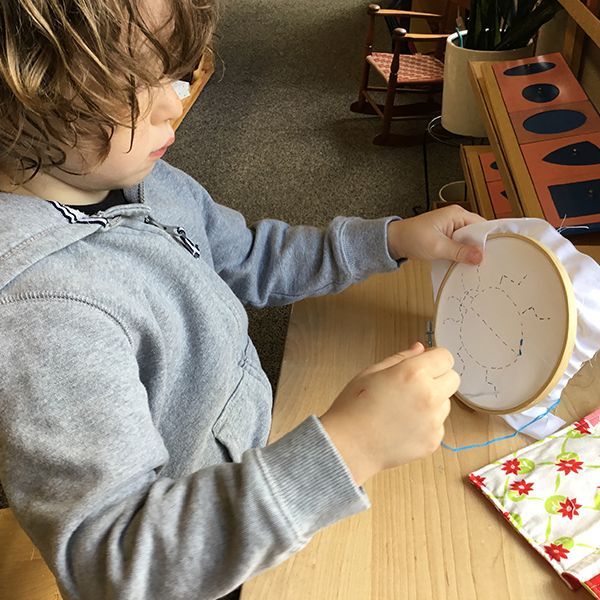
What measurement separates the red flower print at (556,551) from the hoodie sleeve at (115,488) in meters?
0.20

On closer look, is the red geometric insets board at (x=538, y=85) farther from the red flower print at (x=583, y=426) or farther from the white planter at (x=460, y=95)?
the white planter at (x=460, y=95)

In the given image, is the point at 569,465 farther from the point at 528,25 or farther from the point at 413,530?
the point at 528,25

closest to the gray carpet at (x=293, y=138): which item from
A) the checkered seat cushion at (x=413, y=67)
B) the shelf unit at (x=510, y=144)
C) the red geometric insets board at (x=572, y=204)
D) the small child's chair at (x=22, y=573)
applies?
the checkered seat cushion at (x=413, y=67)

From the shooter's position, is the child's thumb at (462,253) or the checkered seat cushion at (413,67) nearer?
the child's thumb at (462,253)

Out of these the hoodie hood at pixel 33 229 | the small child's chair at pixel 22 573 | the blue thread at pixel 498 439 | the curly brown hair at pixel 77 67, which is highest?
the curly brown hair at pixel 77 67

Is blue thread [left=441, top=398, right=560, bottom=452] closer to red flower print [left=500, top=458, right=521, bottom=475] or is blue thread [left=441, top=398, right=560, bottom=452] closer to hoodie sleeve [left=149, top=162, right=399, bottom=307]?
red flower print [left=500, top=458, right=521, bottom=475]

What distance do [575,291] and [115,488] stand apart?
43cm

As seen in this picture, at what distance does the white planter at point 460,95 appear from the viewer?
5.83 feet

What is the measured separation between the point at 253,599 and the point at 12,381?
267mm

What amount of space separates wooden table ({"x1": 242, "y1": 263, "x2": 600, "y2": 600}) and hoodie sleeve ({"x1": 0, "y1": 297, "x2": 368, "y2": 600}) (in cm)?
12

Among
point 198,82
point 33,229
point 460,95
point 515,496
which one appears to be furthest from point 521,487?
point 198,82

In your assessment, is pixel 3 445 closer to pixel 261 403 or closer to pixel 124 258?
pixel 124 258

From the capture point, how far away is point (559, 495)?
627 millimetres

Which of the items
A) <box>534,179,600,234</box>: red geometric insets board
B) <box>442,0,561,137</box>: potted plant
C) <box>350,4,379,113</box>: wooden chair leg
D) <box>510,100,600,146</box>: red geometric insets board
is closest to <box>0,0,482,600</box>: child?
<box>534,179,600,234</box>: red geometric insets board
